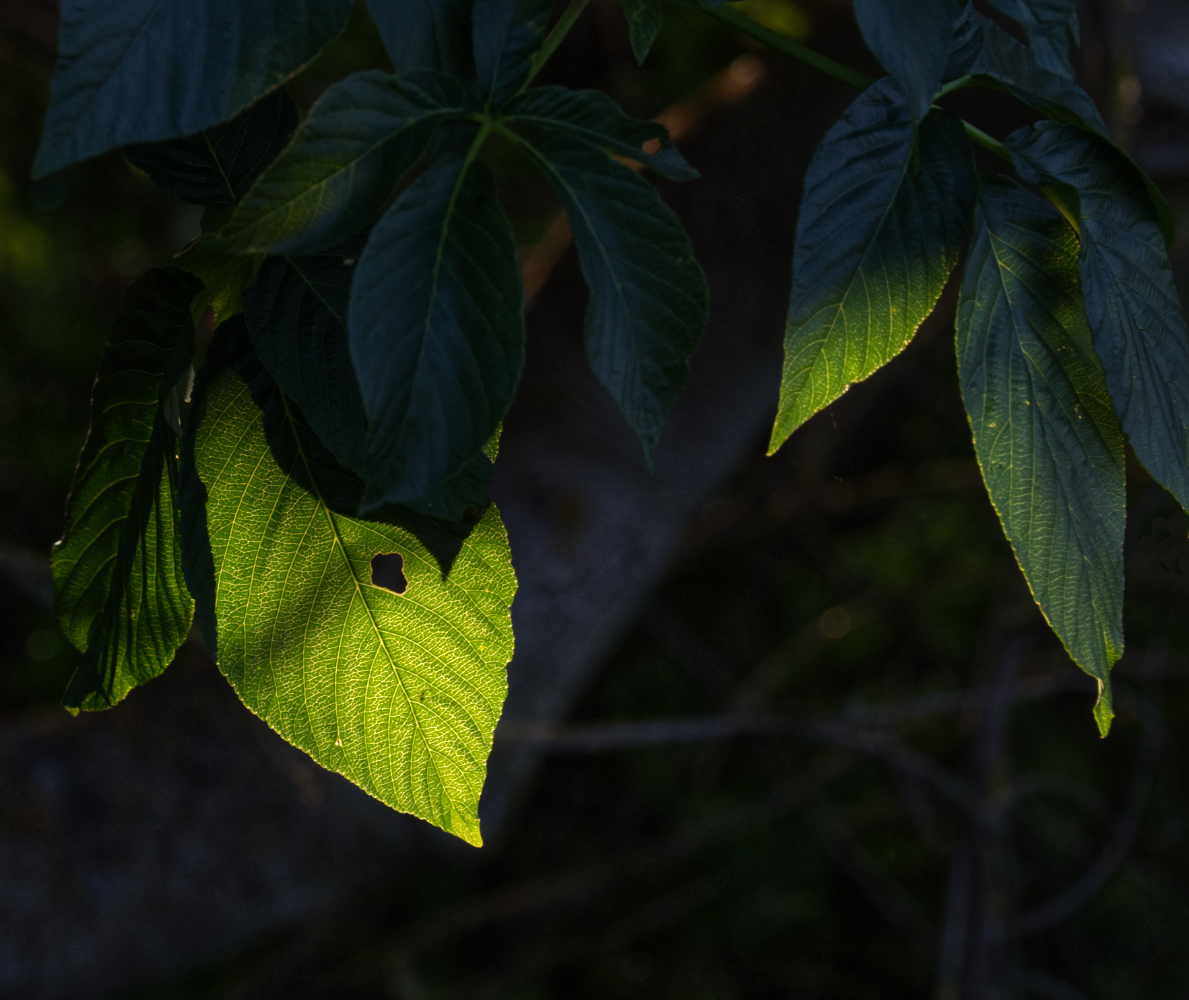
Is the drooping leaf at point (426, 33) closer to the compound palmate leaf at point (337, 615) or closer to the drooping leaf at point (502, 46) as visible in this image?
the drooping leaf at point (502, 46)

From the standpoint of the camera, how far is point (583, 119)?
0.42 meters

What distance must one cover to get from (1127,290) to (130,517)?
1.85ft

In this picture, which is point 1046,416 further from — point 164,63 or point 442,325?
point 164,63

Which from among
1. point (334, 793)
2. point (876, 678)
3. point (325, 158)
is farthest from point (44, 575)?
point (876, 678)

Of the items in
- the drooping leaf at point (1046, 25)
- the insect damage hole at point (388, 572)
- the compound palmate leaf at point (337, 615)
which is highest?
the drooping leaf at point (1046, 25)

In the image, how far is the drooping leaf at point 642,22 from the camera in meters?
0.47

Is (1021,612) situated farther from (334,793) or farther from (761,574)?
(334,793)

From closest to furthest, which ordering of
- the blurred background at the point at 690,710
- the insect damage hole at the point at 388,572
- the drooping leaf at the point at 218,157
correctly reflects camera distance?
the drooping leaf at the point at 218,157, the insect damage hole at the point at 388,572, the blurred background at the point at 690,710

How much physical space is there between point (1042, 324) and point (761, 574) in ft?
7.68

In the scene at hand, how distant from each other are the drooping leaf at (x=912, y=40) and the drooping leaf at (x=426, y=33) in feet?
0.62

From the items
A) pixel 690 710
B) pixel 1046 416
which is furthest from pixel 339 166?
pixel 690 710

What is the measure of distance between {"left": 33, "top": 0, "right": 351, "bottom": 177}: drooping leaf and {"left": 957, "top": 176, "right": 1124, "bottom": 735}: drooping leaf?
1.15 ft

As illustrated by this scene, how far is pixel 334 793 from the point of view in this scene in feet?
5.16

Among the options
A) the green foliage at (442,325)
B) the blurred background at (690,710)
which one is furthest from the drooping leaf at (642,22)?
the blurred background at (690,710)
